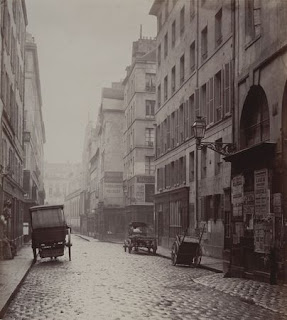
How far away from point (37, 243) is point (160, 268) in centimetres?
608

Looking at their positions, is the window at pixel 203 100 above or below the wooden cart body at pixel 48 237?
above

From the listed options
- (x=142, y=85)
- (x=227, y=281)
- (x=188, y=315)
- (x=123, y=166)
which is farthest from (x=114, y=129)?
(x=188, y=315)

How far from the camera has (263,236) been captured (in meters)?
15.1

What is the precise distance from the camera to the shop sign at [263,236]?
14.7 meters

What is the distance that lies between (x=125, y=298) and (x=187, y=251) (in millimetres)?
9108

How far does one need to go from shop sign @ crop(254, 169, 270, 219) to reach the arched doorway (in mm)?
1279

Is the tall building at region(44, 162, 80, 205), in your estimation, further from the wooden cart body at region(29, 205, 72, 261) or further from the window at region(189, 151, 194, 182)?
the wooden cart body at region(29, 205, 72, 261)

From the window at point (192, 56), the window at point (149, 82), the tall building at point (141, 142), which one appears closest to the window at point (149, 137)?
the tall building at point (141, 142)

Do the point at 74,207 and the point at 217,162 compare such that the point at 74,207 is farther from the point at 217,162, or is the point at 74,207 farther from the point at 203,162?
the point at 217,162

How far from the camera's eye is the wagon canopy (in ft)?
79.2

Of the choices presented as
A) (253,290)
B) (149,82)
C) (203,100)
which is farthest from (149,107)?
(253,290)

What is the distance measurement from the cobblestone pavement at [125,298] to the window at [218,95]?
937 centimetres

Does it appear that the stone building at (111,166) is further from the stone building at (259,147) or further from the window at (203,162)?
the stone building at (259,147)

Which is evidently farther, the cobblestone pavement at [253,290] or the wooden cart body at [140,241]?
the wooden cart body at [140,241]
